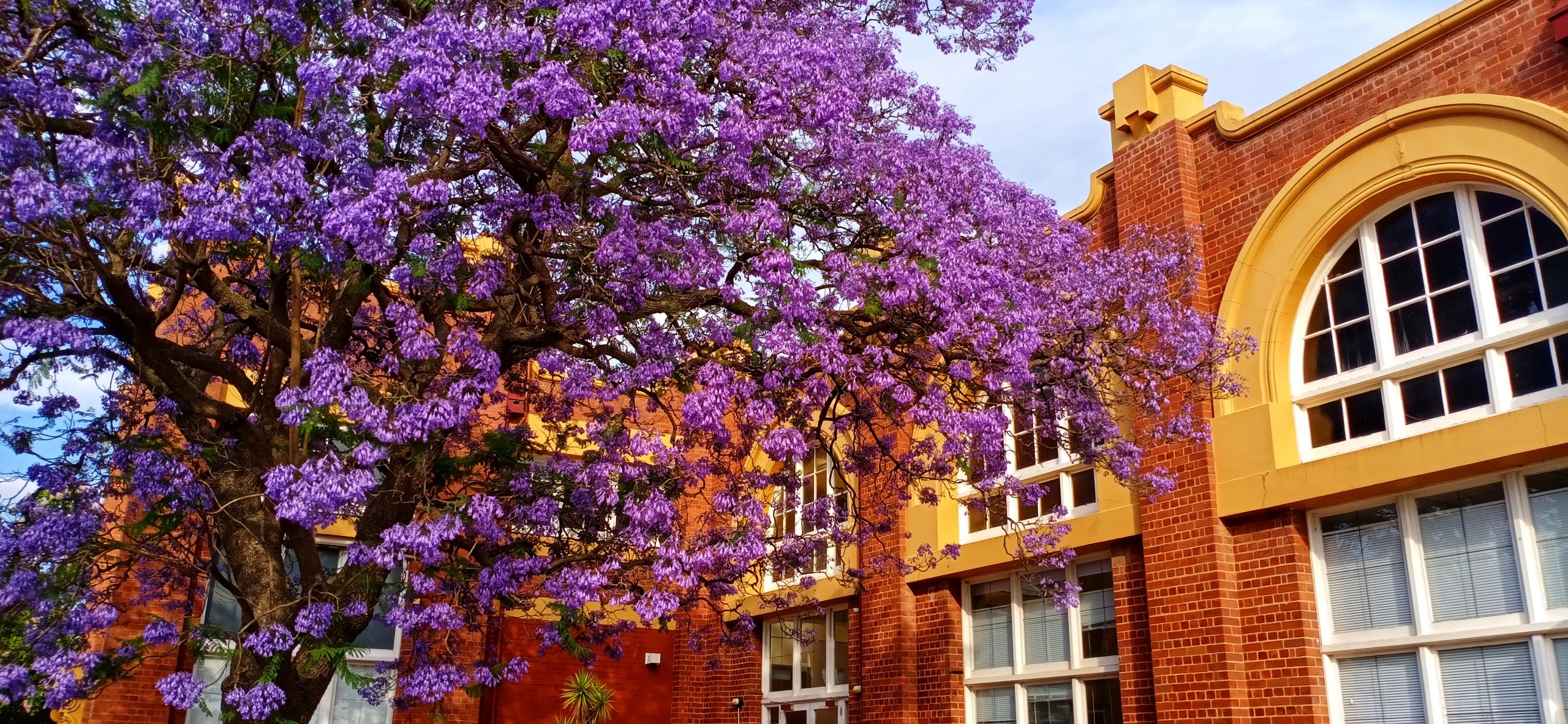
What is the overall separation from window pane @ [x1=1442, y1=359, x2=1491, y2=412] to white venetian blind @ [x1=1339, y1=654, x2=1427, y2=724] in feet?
6.43

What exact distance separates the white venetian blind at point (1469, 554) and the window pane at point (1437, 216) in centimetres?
209

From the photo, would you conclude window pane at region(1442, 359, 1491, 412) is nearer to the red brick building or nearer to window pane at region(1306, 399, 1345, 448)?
the red brick building

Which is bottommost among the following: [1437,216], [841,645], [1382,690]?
[1382,690]

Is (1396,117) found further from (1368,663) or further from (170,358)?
(170,358)

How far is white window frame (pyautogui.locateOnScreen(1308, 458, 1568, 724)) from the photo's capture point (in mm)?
8508

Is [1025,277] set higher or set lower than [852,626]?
higher

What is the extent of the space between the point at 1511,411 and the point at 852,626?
27.6 ft

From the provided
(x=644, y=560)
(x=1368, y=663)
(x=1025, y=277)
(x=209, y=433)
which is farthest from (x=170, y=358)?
(x=1368, y=663)

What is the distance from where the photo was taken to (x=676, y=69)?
7.71 meters

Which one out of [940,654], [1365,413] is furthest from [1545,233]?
[940,654]

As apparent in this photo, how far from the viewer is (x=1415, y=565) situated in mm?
9445

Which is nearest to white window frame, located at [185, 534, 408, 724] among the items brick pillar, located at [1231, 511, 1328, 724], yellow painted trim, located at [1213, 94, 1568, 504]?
brick pillar, located at [1231, 511, 1328, 724]

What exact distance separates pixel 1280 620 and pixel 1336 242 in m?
3.29

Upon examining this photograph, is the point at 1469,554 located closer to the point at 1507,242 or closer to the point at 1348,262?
the point at 1507,242
